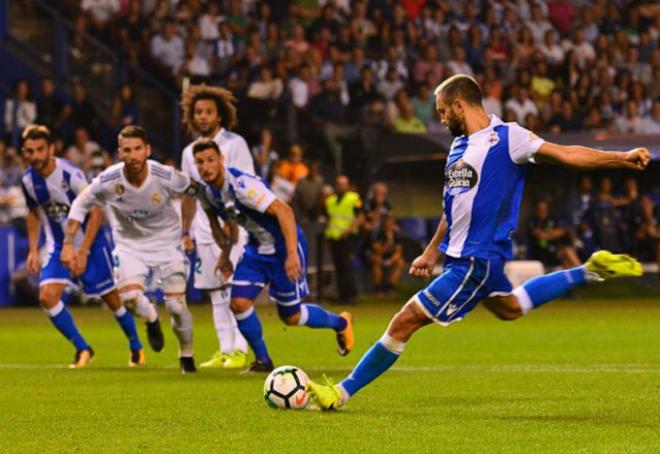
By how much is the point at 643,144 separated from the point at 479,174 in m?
17.6

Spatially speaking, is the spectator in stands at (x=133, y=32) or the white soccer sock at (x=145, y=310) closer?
the white soccer sock at (x=145, y=310)

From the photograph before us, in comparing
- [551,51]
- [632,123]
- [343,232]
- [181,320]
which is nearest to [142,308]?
[181,320]

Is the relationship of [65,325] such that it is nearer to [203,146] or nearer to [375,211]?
[203,146]

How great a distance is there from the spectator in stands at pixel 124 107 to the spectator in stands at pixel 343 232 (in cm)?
365

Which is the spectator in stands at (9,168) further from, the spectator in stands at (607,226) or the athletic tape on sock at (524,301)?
the athletic tape on sock at (524,301)

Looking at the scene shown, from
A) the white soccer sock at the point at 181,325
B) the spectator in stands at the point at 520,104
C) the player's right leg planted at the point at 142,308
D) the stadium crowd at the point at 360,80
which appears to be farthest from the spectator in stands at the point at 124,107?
the white soccer sock at the point at 181,325

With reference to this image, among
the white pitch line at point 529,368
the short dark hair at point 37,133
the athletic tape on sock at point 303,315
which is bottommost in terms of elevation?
the white pitch line at point 529,368

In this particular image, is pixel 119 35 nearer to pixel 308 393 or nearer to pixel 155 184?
pixel 155 184

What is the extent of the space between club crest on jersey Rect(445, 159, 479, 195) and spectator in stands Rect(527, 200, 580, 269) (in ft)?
54.2

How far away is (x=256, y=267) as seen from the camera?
39.5 ft

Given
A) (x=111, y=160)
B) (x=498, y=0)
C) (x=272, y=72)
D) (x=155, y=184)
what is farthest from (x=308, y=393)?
(x=498, y=0)

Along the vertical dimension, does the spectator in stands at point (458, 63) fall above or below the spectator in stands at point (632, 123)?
above

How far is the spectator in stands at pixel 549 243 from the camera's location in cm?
2561

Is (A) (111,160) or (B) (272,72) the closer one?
(A) (111,160)
